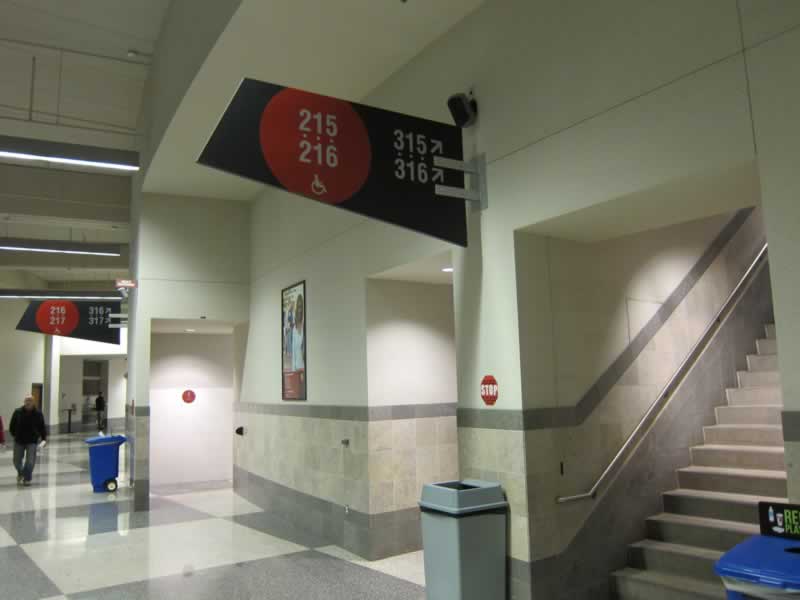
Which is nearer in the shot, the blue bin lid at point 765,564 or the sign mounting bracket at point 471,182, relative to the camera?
the blue bin lid at point 765,564

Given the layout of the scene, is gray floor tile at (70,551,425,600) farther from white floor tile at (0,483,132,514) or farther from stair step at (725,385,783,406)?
white floor tile at (0,483,132,514)

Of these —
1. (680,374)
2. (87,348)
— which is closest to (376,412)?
(680,374)

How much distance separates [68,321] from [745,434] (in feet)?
42.3

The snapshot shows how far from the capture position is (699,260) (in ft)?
19.9

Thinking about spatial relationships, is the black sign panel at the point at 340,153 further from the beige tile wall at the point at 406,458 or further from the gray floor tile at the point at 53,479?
the gray floor tile at the point at 53,479

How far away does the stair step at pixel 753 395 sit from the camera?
571cm

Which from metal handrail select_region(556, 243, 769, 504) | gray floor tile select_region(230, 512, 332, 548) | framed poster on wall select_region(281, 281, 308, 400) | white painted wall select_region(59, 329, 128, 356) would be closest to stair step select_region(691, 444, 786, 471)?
metal handrail select_region(556, 243, 769, 504)

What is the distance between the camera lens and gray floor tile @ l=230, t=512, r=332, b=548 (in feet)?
22.1

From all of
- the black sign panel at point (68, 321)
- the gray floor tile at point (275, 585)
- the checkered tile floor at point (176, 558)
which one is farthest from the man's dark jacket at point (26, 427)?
the gray floor tile at point (275, 585)

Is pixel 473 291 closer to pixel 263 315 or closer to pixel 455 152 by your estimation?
pixel 455 152

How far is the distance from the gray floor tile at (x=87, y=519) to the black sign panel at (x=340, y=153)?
5.67 metres

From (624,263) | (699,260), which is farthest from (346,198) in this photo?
(699,260)

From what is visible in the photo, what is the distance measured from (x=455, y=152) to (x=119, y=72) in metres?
7.10

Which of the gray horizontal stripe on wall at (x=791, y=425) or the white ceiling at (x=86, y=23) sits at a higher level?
the white ceiling at (x=86, y=23)
